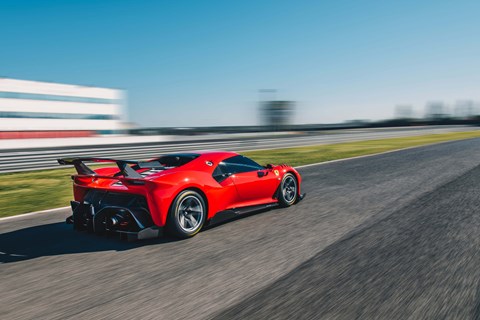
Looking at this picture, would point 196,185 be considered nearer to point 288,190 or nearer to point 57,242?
point 57,242

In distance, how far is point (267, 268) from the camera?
416 centimetres

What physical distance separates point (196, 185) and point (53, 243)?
6.44ft

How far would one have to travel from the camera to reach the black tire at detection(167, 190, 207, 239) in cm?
518

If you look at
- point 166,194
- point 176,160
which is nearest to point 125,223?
point 166,194

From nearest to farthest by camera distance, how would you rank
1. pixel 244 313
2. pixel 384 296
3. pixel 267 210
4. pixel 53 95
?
pixel 244 313 < pixel 384 296 < pixel 267 210 < pixel 53 95

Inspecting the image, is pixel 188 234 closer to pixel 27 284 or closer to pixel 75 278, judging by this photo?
pixel 75 278

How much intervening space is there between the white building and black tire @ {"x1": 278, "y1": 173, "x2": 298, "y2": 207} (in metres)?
44.5

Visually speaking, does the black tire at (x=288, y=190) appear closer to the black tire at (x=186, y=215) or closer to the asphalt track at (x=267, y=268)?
the asphalt track at (x=267, y=268)

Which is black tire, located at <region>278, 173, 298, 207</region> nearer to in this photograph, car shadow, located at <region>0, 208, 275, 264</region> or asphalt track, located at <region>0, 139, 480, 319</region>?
asphalt track, located at <region>0, 139, 480, 319</region>

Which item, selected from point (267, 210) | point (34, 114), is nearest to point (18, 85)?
point (34, 114)

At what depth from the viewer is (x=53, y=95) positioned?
167 feet

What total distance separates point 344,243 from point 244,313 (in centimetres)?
219

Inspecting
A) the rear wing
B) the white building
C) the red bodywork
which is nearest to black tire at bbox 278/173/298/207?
the red bodywork

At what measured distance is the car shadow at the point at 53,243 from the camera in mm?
4887
